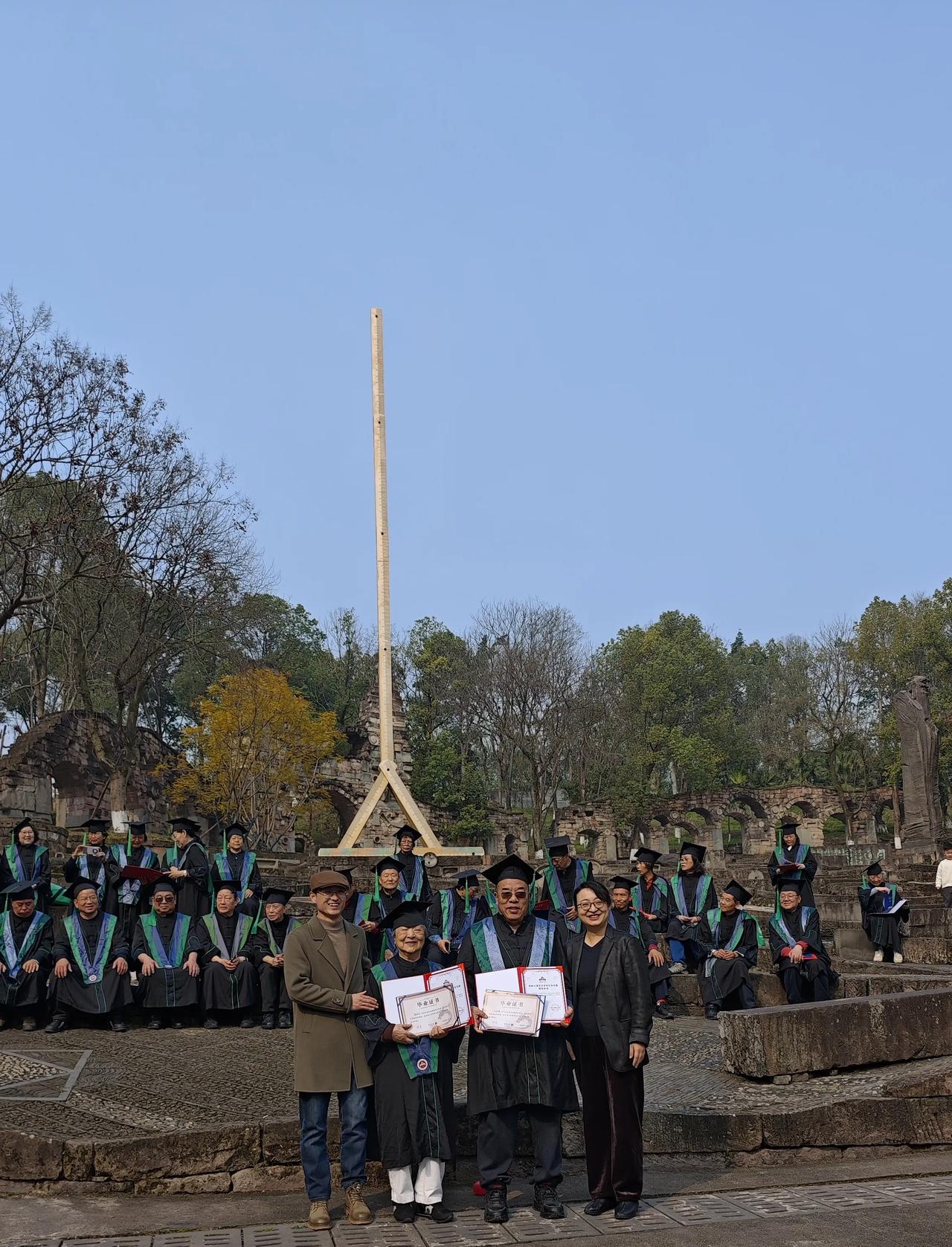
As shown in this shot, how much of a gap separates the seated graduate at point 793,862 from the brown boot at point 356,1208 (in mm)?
6895

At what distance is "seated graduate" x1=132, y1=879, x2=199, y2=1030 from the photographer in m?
10.6

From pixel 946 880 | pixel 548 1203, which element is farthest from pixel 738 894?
pixel 946 880

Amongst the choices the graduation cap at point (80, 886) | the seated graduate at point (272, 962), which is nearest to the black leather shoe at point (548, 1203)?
the seated graduate at point (272, 962)

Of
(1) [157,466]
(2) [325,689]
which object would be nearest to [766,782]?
(2) [325,689]

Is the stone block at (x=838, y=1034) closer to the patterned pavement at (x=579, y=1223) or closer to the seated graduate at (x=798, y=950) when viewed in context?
the patterned pavement at (x=579, y=1223)

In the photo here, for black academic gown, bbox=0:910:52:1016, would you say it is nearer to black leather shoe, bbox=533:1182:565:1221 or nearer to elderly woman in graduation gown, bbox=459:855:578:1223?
elderly woman in graduation gown, bbox=459:855:578:1223

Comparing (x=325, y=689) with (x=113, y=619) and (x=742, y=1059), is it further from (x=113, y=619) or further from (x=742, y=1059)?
(x=742, y=1059)

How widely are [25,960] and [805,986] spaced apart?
6346 millimetres

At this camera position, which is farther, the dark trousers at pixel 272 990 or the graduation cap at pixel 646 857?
the graduation cap at pixel 646 857

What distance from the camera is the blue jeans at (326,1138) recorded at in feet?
19.2

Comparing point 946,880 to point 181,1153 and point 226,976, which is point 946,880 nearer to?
point 226,976

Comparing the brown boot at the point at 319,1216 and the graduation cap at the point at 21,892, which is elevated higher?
the graduation cap at the point at 21,892

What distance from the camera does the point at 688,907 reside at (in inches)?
509

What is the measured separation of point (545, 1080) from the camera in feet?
20.1
